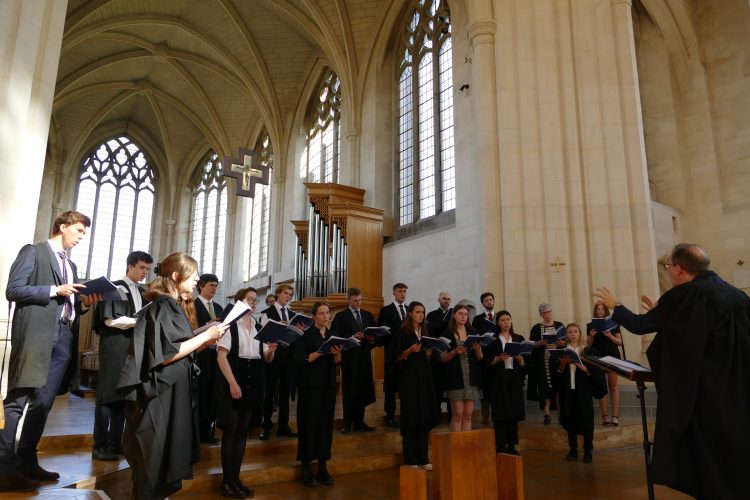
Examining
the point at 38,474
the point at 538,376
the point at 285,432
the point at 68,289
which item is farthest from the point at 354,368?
the point at 68,289

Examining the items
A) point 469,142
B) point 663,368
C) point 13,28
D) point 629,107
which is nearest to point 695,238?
point 629,107

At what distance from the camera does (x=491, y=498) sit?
322cm

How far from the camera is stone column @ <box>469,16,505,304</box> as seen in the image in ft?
27.9

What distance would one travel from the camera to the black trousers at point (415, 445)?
Answer: 15.9 ft

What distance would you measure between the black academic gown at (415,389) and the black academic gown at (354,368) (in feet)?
3.48

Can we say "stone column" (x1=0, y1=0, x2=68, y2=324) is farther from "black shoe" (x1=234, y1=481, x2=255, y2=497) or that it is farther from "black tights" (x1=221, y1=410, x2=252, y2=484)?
"black shoe" (x1=234, y1=481, x2=255, y2=497)

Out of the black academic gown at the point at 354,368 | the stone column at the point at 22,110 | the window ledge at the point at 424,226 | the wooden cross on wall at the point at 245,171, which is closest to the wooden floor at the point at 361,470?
the black academic gown at the point at 354,368

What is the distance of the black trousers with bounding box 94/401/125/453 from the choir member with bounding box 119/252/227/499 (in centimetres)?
182

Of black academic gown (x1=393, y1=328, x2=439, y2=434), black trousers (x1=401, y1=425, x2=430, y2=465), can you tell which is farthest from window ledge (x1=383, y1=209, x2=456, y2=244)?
black trousers (x1=401, y1=425, x2=430, y2=465)

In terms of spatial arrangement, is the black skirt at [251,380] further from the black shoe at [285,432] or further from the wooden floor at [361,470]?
the black shoe at [285,432]

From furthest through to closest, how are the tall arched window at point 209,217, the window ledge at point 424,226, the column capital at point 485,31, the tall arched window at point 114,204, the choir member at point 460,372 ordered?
the tall arched window at point 209,217 → the tall arched window at point 114,204 → the window ledge at point 424,226 → the column capital at point 485,31 → the choir member at point 460,372

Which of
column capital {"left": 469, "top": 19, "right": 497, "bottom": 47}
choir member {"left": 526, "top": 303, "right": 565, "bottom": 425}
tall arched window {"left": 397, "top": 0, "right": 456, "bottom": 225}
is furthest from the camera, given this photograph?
tall arched window {"left": 397, "top": 0, "right": 456, "bottom": 225}

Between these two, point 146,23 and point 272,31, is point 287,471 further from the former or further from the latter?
point 146,23

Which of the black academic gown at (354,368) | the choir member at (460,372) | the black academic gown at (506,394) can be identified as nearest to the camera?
the choir member at (460,372)
